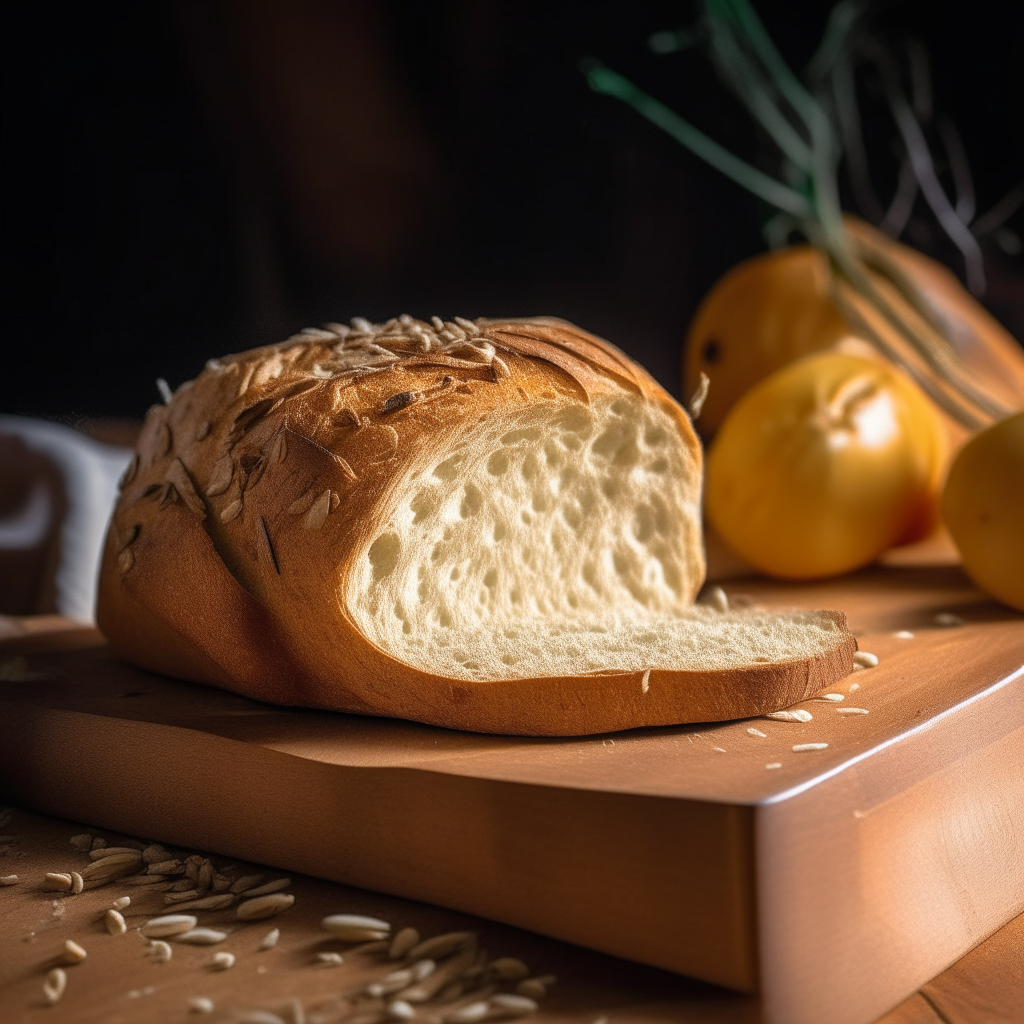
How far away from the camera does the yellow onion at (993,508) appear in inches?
45.0

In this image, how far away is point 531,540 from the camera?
39.6 inches

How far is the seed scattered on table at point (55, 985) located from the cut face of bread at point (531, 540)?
298 millimetres

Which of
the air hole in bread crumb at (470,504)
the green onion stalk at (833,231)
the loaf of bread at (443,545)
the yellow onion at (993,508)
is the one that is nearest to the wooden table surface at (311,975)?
the loaf of bread at (443,545)

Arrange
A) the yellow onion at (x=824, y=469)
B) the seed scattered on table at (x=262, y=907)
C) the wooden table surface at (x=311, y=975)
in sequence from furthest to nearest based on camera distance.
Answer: the yellow onion at (x=824, y=469) → the seed scattered on table at (x=262, y=907) → the wooden table surface at (x=311, y=975)

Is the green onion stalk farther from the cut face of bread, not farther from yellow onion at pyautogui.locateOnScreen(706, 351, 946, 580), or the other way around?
the cut face of bread

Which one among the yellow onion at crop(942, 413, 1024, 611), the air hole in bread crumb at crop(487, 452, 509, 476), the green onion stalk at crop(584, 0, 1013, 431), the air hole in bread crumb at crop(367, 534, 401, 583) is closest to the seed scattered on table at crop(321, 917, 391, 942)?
the air hole in bread crumb at crop(367, 534, 401, 583)

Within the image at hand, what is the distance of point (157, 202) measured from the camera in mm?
1884

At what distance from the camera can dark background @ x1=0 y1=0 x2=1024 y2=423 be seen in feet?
5.95

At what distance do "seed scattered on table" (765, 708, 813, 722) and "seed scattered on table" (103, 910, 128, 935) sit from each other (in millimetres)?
456

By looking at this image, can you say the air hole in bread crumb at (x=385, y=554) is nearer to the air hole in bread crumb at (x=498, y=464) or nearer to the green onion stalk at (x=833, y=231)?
the air hole in bread crumb at (x=498, y=464)

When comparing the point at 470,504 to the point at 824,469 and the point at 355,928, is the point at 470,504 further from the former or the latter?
the point at 824,469

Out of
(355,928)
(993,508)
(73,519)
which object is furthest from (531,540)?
(73,519)

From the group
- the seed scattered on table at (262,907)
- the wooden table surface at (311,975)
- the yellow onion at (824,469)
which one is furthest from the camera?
the yellow onion at (824,469)

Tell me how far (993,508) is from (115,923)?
2.85 feet
